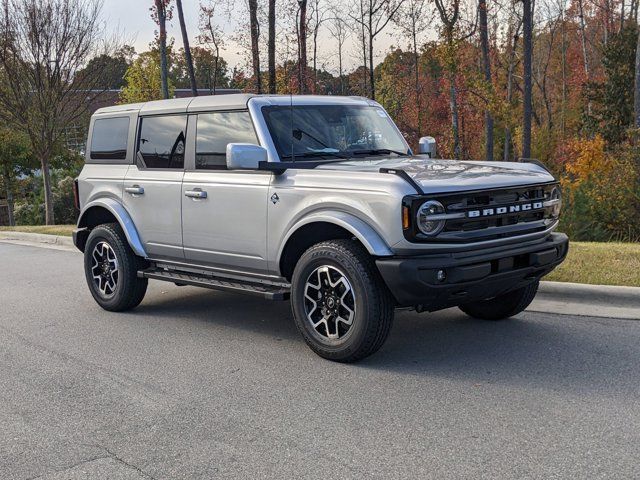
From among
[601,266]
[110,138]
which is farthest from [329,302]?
[601,266]

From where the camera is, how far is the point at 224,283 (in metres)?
6.36

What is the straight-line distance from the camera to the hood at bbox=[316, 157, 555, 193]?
516 cm

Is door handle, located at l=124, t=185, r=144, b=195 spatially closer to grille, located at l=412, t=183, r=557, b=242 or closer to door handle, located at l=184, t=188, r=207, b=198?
door handle, located at l=184, t=188, r=207, b=198

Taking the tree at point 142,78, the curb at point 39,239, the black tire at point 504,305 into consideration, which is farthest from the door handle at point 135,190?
the tree at point 142,78

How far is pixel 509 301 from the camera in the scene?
6.39 metres

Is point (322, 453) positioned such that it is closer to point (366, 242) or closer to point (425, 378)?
point (425, 378)

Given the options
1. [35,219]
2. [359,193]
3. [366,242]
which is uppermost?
[359,193]

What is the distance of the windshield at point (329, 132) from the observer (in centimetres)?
623

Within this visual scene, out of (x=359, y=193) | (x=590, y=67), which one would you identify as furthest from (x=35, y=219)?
(x=590, y=67)

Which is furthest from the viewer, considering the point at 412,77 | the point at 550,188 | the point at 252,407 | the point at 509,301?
the point at 412,77

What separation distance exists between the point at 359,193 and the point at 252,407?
5.57 feet

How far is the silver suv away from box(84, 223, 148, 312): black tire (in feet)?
0.06

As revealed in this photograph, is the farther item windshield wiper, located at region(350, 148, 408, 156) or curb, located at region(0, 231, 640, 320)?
curb, located at region(0, 231, 640, 320)

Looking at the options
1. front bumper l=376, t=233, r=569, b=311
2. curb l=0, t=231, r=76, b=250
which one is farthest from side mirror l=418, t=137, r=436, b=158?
curb l=0, t=231, r=76, b=250
